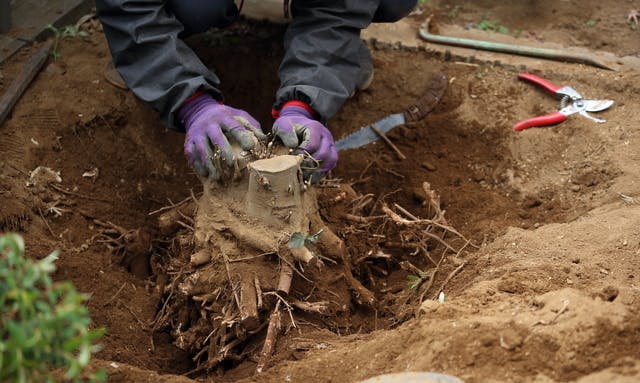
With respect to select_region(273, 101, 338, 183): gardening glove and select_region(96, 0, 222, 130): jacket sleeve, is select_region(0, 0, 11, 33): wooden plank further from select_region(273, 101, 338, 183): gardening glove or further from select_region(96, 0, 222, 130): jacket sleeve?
select_region(273, 101, 338, 183): gardening glove

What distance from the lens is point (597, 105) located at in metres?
2.98

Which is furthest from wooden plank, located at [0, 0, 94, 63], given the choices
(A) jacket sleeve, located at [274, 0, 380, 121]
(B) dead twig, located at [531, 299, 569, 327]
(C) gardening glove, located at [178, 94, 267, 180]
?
(B) dead twig, located at [531, 299, 569, 327]

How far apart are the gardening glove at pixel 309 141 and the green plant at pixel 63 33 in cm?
144

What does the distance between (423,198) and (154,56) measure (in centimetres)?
122

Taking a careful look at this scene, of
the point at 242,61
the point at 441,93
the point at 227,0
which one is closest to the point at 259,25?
the point at 242,61

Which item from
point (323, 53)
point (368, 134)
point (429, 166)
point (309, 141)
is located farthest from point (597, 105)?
point (309, 141)

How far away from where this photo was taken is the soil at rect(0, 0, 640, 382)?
1.67m

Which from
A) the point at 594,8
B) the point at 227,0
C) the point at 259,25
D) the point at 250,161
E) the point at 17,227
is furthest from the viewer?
the point at 594,8

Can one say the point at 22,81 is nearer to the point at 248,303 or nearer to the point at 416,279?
the point at 248,303

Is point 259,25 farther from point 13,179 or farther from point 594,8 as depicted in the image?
point 594,8

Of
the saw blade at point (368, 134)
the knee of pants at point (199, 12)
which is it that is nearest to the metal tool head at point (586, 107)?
the saw blade at point (368, 134)

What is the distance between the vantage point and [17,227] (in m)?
2.42

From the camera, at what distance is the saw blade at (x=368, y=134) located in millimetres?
3123

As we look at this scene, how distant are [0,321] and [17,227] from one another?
1149mm
